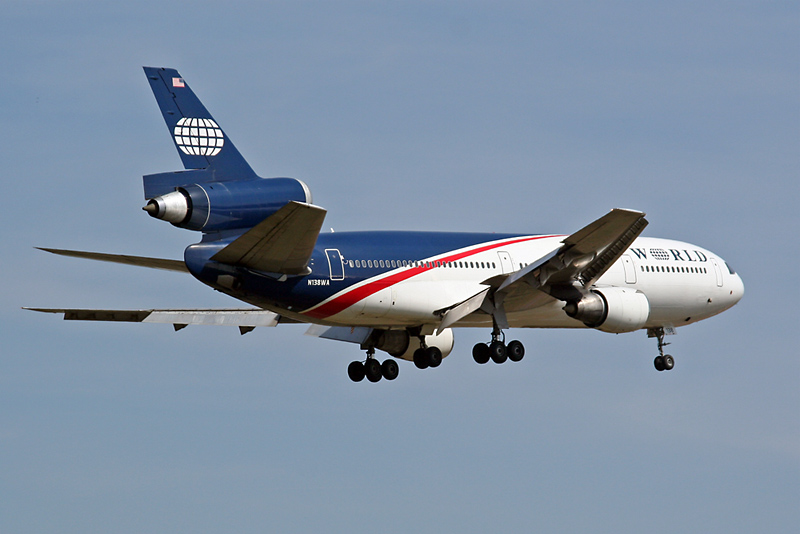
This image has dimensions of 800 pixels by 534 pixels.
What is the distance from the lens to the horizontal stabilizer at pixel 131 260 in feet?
82.9

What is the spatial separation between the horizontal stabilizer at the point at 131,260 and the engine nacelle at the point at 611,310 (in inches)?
437

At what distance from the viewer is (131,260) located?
26797 millimetres

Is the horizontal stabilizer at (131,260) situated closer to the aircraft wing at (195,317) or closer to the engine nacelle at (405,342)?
the aircraft wing at (195,317)

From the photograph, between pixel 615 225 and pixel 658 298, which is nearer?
pixel 615 225

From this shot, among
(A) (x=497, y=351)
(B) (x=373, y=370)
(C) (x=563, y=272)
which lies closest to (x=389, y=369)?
(B) (x=373, y=370)

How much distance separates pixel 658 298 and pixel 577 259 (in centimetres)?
687

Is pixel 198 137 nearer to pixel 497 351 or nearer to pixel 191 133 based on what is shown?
pixel 191 133

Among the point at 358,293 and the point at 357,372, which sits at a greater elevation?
the point at 358,293

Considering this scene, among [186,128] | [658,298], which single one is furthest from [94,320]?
[658,298]

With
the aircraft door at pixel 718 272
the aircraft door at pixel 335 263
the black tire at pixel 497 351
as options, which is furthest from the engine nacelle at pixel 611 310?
the aircraft door at pixel 335 263

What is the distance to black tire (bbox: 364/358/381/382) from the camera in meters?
34.7

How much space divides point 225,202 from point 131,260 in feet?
10.3

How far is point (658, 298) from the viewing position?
119ft

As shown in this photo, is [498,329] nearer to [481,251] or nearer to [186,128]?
[481,251]
